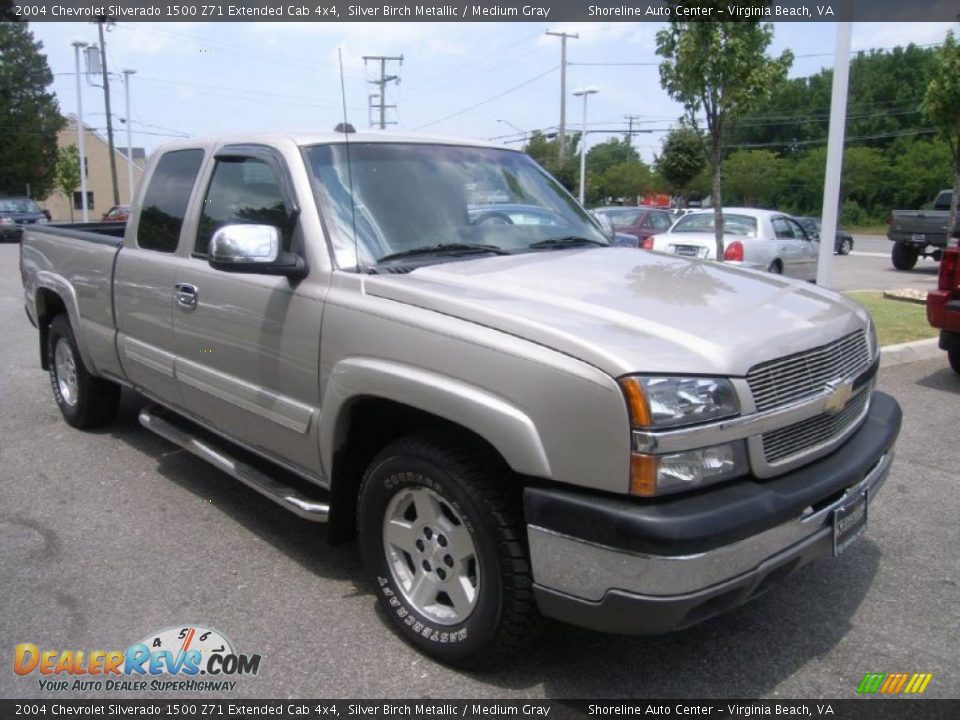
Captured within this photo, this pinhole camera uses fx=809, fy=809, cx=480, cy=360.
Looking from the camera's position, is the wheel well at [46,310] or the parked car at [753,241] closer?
the wheel well at [46,310]

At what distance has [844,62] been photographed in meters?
8.10

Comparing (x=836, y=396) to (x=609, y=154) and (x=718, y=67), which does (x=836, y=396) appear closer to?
(x=718, y=67)

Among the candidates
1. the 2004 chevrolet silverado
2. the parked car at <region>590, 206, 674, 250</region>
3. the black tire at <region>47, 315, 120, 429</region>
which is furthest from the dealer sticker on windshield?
the parked car at <region>590, 206, 674, 250</region>

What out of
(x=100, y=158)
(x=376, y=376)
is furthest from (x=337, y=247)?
(x=100, y=158)

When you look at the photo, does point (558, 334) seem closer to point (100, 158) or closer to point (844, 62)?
point (844, 62)

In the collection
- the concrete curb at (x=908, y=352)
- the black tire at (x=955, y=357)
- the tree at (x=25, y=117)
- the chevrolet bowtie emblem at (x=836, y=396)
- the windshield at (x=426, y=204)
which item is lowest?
the concrete curb at (x=908, y=352)

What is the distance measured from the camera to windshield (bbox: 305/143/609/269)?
340 centimetres

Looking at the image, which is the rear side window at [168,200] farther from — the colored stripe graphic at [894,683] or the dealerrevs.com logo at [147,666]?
the colored stripe graphic at [894,683]

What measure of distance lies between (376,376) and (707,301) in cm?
124

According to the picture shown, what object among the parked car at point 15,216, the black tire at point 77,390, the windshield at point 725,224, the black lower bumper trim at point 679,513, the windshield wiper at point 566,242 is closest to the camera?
the black lower bumper trim at point 679,513

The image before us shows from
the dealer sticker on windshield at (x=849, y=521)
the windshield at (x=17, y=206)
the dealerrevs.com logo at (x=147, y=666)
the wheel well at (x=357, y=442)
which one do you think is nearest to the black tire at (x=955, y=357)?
the dealer sticker on windshield at (x=849, y=521)

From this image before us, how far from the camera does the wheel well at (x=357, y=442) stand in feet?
10.1

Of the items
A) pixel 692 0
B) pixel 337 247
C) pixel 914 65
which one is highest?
pixel 914 65

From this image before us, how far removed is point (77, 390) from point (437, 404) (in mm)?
3982
